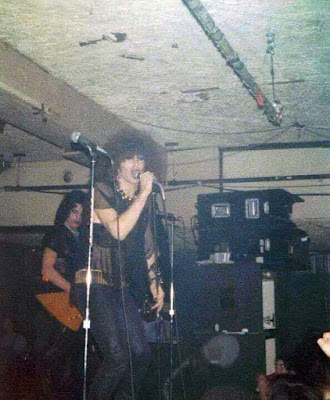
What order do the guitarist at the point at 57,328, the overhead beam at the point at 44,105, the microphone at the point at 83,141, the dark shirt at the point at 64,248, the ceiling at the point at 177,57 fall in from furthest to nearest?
the dark shirt at the point at 64,248 → the guitarist at the point at 57,328 → the overhead beam at the point at 44,105 → the ceiling at the point at 177,57 → the microphone at the point at 83,141

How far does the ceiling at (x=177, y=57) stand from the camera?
10.1ft

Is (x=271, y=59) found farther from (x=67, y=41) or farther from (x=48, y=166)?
(x=48, y=166)

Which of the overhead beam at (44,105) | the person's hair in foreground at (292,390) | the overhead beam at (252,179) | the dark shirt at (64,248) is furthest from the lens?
the overhead beam at (252,179)

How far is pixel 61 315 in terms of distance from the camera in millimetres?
4125

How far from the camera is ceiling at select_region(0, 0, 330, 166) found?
3080mm

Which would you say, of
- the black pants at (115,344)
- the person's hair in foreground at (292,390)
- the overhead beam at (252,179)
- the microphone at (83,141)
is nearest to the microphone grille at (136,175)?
the microphone at (83,141)

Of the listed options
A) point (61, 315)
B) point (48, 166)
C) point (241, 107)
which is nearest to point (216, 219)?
point (241, 107)

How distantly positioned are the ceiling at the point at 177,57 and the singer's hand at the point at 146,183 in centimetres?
101

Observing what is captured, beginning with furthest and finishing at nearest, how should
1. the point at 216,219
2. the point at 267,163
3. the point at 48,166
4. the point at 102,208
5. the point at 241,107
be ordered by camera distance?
the point at 48,166, the point at 267,163, the point at 216,219, the point at 241,107, the point at 102,208

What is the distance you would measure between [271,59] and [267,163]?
2809 mm

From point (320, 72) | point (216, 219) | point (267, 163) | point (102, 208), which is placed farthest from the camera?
point (267, 163)

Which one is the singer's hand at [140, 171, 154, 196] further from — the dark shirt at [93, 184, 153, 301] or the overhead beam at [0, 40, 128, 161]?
the overhead beam at [0, 40, 128, 161]

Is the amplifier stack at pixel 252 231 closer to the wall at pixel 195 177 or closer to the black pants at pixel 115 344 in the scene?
the wall at pixel 195 177

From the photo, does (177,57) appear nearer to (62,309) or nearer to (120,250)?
(120,250)
